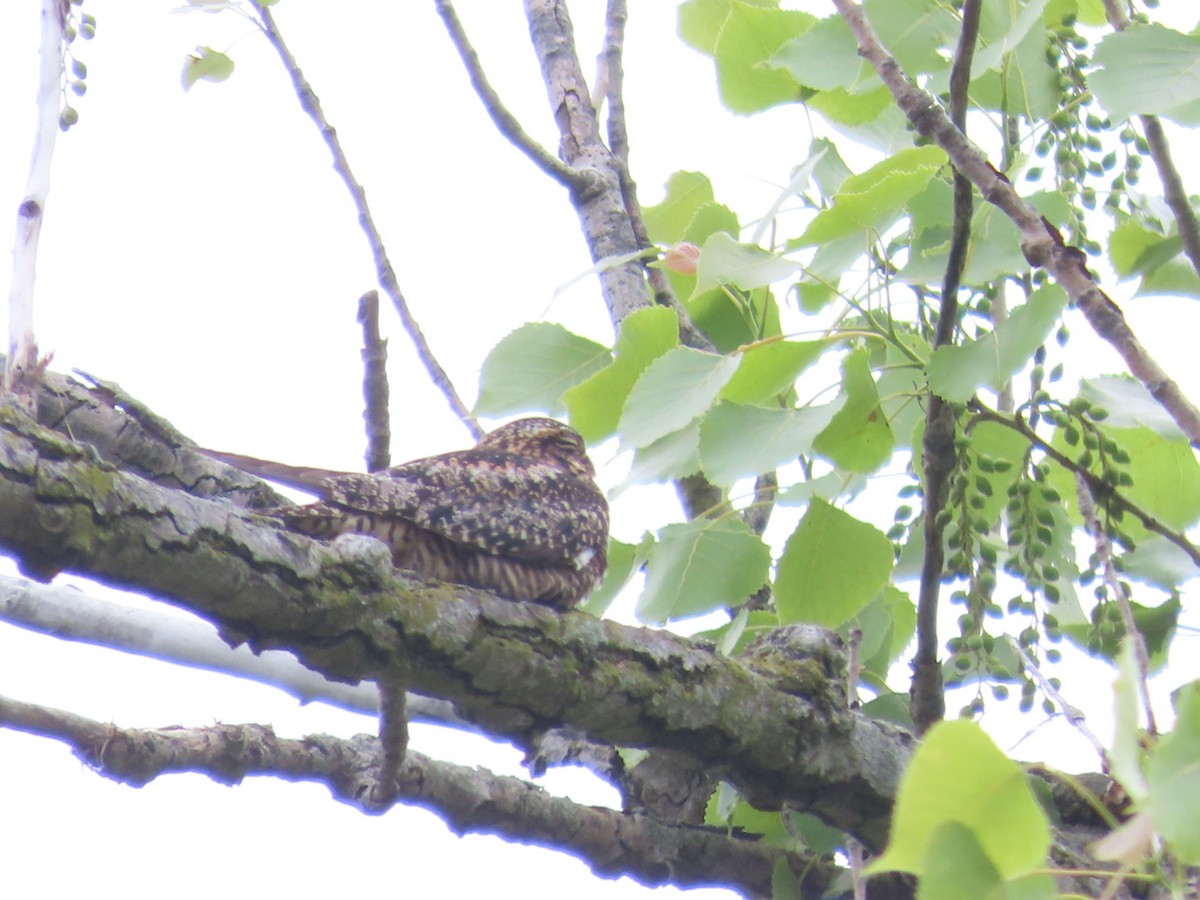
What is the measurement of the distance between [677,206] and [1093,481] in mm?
1366

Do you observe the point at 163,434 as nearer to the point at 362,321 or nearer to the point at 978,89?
the point at 362,321

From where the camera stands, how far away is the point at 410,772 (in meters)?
2.24

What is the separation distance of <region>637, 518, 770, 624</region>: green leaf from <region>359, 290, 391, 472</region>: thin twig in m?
0.70

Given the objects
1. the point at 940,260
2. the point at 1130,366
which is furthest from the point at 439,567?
the point at 1130,366

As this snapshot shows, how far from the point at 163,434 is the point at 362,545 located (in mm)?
852

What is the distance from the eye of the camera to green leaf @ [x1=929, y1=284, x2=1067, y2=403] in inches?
75.8

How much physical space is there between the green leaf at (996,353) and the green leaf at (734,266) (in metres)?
0.27

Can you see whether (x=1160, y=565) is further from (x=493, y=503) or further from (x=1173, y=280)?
(x=493, y=503)

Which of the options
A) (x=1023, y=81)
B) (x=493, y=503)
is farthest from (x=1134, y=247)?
(x=493, y=503)

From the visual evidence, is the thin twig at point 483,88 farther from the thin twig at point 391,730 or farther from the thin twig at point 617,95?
the thin twig at point 391,730

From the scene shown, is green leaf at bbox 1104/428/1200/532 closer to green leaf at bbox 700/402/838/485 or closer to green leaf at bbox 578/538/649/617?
green leaf at bbox 700/402/838/485

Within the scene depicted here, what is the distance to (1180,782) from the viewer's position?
908 mm

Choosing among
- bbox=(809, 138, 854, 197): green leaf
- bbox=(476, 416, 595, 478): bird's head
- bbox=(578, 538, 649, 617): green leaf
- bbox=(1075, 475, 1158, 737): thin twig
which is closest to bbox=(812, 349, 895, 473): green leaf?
bbox=(1075, 475, 1158, 737): thin twig

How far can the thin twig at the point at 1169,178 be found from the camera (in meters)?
1.97
